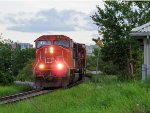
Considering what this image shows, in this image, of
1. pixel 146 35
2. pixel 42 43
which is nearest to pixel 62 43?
pixel 42 43

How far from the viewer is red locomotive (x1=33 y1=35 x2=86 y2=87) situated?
27984 mm

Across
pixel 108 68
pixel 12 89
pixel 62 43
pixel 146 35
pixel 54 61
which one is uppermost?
pixel 146 35

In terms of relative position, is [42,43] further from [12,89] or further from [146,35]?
[146,35]

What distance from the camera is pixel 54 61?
93.7ft

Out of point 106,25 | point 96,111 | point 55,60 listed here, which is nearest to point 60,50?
point 55,60

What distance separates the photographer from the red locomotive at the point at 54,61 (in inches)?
1102

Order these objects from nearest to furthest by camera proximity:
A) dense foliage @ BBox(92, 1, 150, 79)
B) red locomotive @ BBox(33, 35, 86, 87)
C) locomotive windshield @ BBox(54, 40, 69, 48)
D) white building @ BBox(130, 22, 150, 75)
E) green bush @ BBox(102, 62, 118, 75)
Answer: white building @ BBox(130, 22, 150, 75) < red locomotive @ BBox(33, 35, 86, 87) < locomotive windshield @ BBox(54, 40, 69, 48) < dense foliage @ BBox(92, 1, 150, 79) < green bush @ BBox(102, 62, 118, 75)

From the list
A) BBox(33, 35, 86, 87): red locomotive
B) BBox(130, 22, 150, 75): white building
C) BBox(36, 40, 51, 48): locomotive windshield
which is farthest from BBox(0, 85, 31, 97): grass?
BBox(130, 22, 150, 75): white building

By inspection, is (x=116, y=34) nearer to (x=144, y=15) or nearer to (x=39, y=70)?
(x=144, y=15)

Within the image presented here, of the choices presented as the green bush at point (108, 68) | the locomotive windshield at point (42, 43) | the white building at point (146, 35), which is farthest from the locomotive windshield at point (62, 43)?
the green bush at point (108, 68)

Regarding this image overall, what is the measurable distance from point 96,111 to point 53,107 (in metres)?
1.76

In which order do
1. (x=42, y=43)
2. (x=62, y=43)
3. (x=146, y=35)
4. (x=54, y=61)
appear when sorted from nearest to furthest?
(x=146, y=35) < (x=54, y=61) < (x=62, y=43) < (x=42, y=43)

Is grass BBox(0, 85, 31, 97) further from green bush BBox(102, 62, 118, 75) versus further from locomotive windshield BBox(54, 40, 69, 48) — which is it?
green bush BBox(102, 62, 118, 75)

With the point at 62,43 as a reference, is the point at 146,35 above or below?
above
